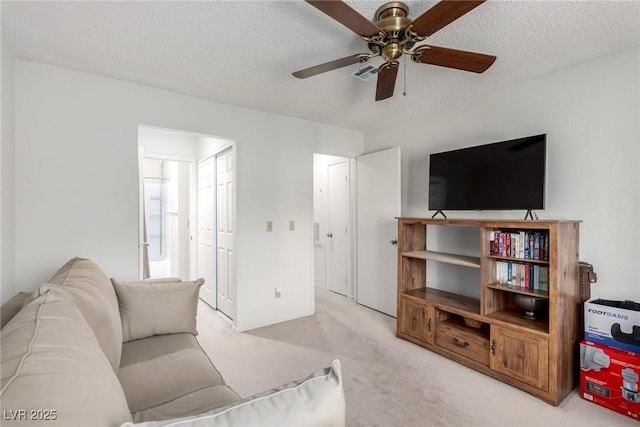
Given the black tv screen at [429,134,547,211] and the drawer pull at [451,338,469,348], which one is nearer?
the black tv screen at [429,134,547,211]

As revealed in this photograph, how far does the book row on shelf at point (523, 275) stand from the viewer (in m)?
2.22

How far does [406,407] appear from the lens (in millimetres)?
1973

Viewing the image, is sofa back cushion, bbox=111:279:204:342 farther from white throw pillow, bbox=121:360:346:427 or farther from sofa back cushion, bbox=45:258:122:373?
white throw pillow, bbox=121:360:346:427

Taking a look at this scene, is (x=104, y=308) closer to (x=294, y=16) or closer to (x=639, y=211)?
(x=294, y=16)

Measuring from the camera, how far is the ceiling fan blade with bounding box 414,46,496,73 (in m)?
1.68

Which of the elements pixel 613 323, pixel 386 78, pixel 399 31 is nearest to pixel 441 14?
pixel 399 31

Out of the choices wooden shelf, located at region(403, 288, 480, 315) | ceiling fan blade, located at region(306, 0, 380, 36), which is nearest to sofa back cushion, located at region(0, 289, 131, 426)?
ceiling fan blade, located at region(306, 0, 380, 36)

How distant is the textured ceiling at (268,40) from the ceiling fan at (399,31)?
0.14 meters

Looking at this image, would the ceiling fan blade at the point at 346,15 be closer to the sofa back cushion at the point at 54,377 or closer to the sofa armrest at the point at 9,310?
the sofa back cushion at the point at 54,377

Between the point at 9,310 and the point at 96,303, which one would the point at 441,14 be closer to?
the point at 96,303

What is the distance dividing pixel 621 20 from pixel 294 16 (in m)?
1.94

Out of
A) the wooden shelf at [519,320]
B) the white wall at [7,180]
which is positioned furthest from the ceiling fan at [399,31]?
the white wall at [7,180]

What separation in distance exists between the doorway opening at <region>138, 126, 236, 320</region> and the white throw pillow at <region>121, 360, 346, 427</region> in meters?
2.71

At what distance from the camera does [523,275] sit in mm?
2326
